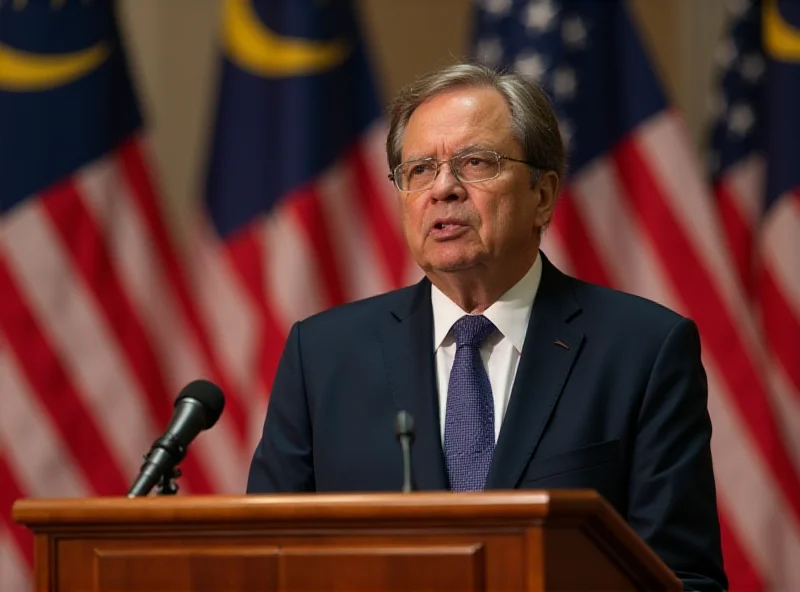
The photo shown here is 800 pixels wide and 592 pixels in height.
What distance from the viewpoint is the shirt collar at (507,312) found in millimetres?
2785

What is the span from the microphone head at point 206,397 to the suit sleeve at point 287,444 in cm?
32

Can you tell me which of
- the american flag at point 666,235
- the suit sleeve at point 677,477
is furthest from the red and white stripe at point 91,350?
the suit sleeve at point 677,477

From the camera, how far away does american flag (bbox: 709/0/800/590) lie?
4684 millimetres

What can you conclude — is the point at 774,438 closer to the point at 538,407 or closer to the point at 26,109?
the point at 538,407

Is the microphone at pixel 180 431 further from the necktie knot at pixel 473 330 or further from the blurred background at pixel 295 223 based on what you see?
the blurred background at pixel 295 223

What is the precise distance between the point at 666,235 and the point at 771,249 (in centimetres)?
40

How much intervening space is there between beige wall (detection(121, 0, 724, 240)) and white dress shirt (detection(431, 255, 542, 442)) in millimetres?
2830

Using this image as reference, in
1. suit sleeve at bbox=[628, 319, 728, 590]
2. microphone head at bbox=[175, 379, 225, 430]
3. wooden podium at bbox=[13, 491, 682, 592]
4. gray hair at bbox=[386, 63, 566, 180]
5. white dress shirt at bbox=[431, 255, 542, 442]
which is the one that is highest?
gray hair at bbox=[386, 63, 566, 180]

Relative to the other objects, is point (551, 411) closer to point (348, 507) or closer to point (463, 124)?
point (463, 124)

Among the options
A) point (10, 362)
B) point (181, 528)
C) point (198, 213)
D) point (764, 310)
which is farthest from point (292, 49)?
point (181, 528)

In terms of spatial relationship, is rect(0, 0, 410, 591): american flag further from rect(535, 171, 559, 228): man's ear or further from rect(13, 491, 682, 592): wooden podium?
rect(13, 491, 682, 592): wooden podium

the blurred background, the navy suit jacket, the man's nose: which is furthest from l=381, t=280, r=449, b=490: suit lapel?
the blurred background

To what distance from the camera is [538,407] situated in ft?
8.58

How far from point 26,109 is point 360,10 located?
1.41 meters
